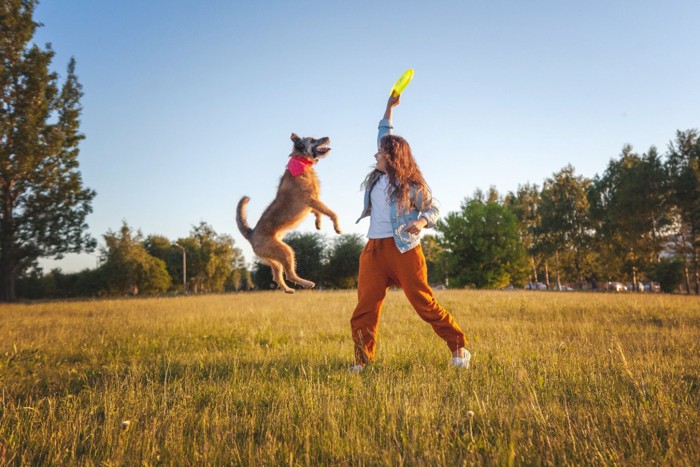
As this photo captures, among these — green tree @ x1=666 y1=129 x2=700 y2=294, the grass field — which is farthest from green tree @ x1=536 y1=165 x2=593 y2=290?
the grass field

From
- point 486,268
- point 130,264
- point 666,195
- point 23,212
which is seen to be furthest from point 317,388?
point 130,264

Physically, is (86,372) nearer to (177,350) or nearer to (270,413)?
(177,350)

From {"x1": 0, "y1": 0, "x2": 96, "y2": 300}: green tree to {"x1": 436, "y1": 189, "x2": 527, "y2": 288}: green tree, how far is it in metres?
36.8

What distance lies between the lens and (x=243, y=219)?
4164 millimetres

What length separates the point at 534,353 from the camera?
238 inches

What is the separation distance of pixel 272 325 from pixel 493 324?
510cm

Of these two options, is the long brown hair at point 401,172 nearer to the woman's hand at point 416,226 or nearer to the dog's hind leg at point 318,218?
the woman's hand at point 416,226

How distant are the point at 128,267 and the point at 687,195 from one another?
196 feet

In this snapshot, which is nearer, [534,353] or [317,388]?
[317,388]

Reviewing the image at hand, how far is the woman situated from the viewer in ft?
15.9

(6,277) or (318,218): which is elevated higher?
(318,218)

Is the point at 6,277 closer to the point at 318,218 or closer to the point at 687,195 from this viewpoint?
the point at 318,218

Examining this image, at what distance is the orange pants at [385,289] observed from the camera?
4.96m

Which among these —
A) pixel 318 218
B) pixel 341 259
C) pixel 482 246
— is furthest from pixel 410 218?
pixel 482 246
